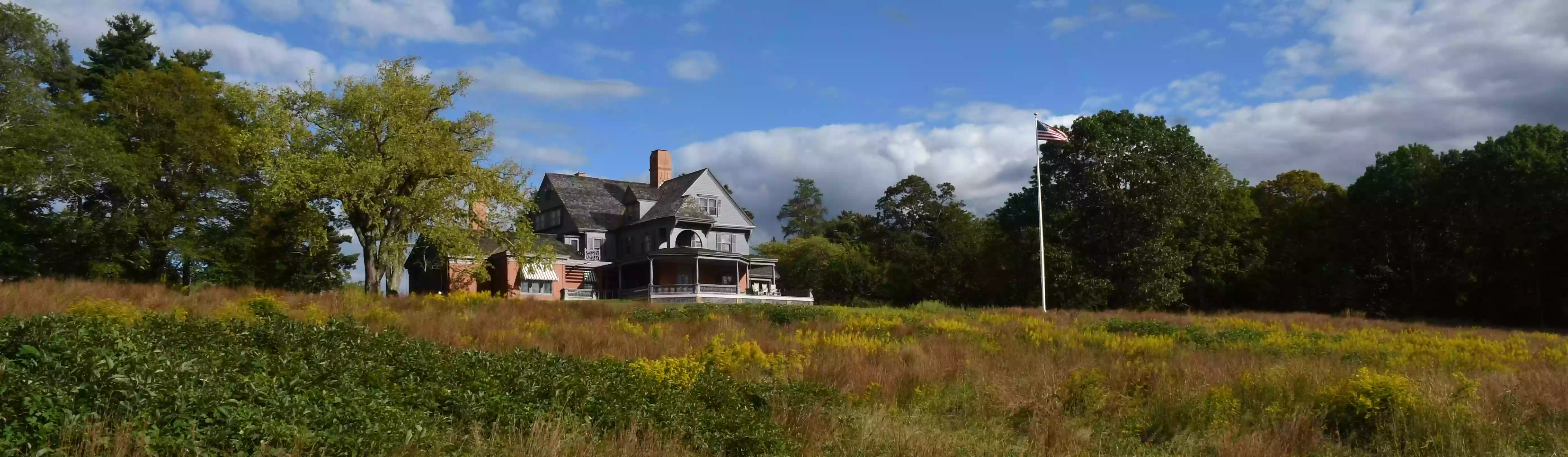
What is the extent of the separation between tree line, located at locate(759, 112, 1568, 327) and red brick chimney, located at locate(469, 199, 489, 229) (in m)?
21.2

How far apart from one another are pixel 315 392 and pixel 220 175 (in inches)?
1433

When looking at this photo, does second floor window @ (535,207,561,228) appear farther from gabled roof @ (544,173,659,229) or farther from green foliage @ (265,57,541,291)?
green foliage @ (265,57,541,291)

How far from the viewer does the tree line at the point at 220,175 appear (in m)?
32.2

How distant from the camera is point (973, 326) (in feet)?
70.9

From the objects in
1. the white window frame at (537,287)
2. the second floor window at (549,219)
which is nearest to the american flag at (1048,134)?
the white window frame at (537,287)

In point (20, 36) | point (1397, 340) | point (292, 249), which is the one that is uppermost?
point (20, 36)

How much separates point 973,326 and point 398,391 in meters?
15.9

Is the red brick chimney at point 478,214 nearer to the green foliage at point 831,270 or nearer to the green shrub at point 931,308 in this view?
the green shrub at point 931,308

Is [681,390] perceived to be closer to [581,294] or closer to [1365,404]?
[1365,404]

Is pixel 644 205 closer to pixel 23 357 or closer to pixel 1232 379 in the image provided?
pixel 1232 379

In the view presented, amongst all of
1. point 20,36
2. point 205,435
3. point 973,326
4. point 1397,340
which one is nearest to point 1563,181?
point 1397,340

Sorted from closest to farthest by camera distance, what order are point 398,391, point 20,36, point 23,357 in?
point 23,357 < point 398,391 < point 20,36

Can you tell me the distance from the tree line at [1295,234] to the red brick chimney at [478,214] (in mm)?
21217

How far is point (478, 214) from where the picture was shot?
3672cm
